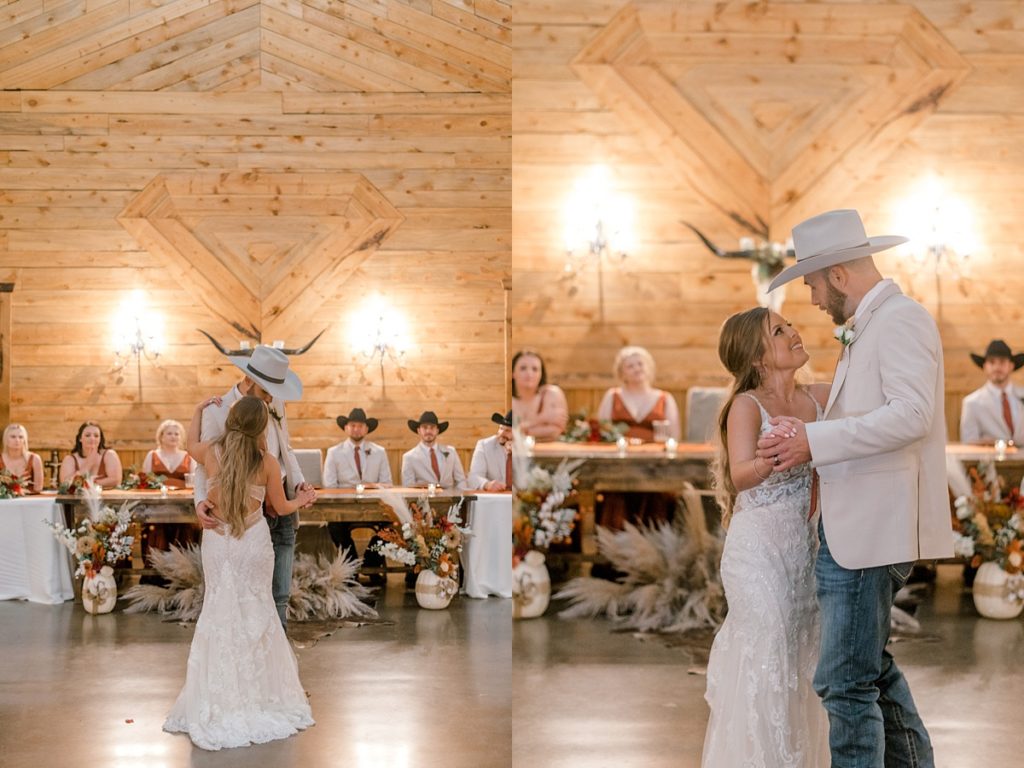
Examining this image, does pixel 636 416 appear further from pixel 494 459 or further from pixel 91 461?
pixel 91 461

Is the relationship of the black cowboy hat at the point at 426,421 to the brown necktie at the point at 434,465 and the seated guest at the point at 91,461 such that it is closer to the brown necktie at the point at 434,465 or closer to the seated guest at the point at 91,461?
the brown necktie at the point at 434,465

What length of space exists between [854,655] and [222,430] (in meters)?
2.03

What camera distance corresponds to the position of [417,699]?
3.60 metres

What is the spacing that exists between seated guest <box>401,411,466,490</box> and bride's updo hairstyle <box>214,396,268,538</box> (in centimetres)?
75

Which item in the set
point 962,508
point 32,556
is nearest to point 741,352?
point 32,556

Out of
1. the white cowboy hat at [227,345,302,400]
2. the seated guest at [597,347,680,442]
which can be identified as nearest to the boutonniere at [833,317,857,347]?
the white cowboy hat at [227,345,302,400]

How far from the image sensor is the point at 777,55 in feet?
23.4

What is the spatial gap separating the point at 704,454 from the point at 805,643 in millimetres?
2729

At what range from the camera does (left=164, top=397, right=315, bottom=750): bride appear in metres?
3.30

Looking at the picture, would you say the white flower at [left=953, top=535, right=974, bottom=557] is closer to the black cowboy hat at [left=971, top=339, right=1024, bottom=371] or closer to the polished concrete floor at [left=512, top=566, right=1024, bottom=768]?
the polished concrete floor at [left=512, top=566, right=1024, bottom=768]

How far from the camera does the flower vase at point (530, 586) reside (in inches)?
194

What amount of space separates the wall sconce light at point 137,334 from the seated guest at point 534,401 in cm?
215

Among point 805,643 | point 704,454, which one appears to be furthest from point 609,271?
point 805,643

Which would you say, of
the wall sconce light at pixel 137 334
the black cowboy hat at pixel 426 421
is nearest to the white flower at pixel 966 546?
the black cowboy hat at pixel 426 421
